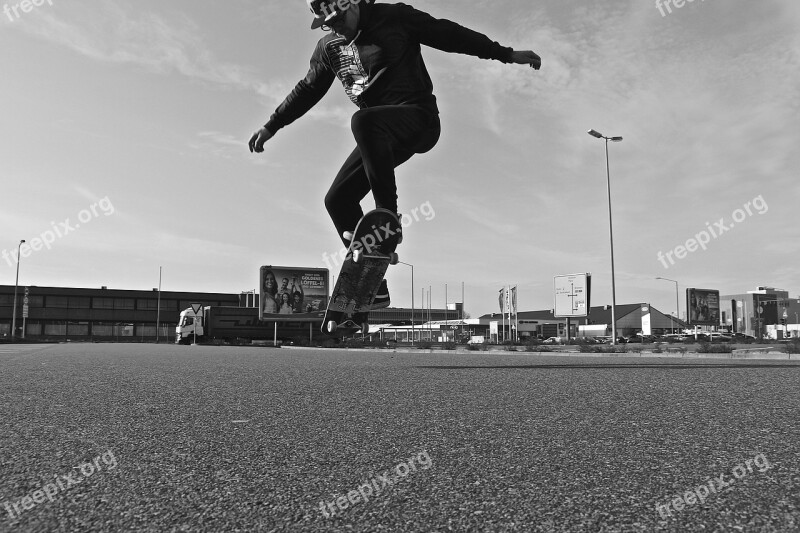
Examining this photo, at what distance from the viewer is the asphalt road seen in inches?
Answer: 73.9

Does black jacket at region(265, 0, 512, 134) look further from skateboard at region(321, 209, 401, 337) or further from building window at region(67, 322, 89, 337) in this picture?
building window at region(67, 322, 89, 337)

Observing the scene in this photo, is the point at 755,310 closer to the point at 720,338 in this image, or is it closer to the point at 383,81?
the point at 720,338

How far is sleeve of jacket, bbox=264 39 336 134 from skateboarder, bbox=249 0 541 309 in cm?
3

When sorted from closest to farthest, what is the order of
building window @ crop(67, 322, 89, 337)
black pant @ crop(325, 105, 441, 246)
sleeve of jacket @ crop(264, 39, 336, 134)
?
black pant @ crop(325, 105, 441, 246), sleeve of jacket @ crop(264, 39, 336, 134), building window @ crop(67, 322, 89, 337)

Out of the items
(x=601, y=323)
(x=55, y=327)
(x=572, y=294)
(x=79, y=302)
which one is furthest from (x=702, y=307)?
(x=55, y=327)

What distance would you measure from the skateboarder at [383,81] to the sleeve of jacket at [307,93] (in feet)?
0.11

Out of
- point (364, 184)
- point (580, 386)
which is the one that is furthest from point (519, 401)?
point (364, 184)

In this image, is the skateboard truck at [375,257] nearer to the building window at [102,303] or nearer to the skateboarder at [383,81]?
the skateboarder at [383,81]

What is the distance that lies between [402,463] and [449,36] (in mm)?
6054

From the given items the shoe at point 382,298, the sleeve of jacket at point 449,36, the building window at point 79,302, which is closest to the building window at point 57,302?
the building window at point 79,302

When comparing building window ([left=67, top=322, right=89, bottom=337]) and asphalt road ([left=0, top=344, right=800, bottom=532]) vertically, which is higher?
asphalt road ([left=0, top=344, right=800, bottom=532])

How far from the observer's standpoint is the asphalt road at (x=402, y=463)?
1876 mm

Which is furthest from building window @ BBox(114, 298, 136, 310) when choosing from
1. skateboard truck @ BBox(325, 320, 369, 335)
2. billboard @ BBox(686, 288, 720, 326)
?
skateboard truck @ BBox(325, 320, 369, 335)

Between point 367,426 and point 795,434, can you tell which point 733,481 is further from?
point 367,426
